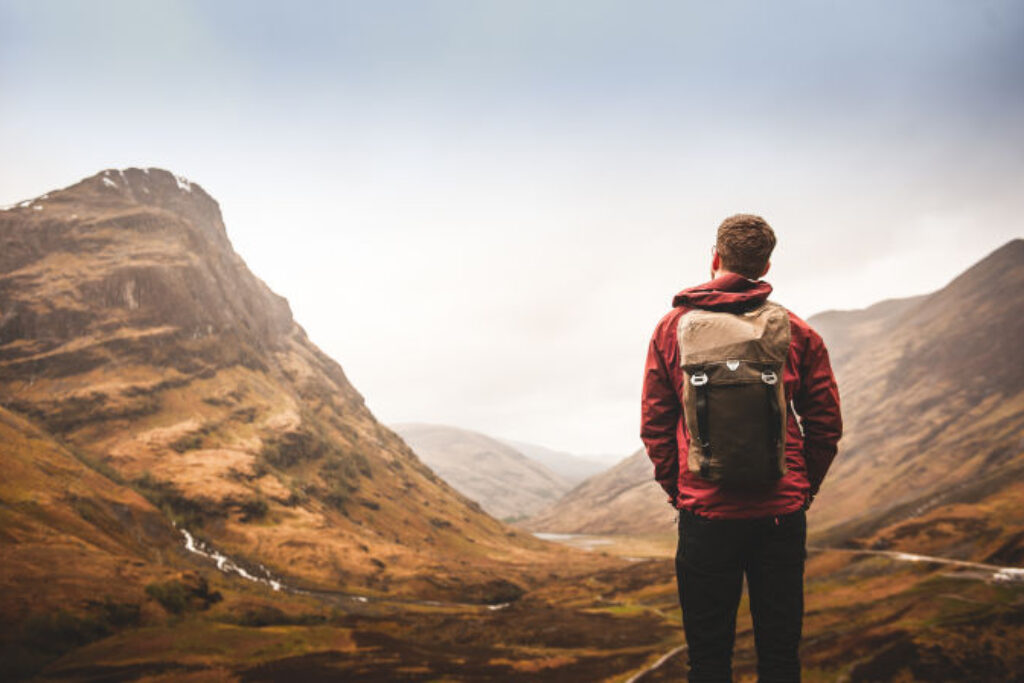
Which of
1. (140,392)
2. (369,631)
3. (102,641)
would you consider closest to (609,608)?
(369,631)

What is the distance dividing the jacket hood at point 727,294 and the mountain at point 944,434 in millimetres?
66252

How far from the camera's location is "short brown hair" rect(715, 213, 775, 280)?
174 inches

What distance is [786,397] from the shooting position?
428 cm

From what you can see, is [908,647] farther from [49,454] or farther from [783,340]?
[49,454]

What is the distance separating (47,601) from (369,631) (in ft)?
63.0

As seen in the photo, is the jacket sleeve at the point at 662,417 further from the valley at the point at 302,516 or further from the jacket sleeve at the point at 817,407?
the valley at the point at 302,516

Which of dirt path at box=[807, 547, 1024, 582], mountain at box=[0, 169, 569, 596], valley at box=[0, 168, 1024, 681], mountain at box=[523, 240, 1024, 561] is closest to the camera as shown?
valley at box=[0, 168, 1024, 681]

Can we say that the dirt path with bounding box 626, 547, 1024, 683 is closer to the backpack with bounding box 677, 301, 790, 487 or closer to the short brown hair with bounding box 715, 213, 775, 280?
the backpack with bounding box 677, 301, 790, 487

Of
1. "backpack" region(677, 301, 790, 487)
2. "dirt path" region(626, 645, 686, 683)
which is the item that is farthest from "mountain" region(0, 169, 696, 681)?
"backpack" region(677, 301, 790, 487)

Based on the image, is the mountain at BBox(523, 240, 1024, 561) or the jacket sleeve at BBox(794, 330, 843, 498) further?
the mountain at BBox(523, 240, 1024, 561)

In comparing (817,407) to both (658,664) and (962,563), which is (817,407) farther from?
(962,563)

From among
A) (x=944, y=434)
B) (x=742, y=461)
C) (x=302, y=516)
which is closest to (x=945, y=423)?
(x=944, y=434)

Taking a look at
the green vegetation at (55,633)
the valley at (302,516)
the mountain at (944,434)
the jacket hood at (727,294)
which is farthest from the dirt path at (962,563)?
the green vegetation at (55,633)

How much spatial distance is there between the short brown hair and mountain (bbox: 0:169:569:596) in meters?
54.2
